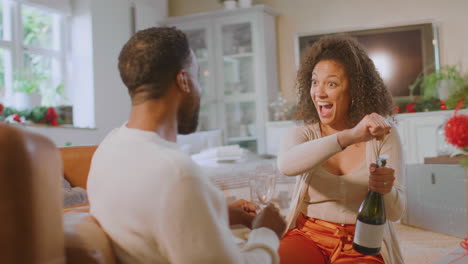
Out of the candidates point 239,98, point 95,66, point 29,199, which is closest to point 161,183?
point 29,199

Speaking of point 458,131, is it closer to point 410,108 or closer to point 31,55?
point 410,108

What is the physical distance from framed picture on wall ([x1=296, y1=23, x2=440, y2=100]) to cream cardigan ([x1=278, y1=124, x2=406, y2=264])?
4237 millimetres

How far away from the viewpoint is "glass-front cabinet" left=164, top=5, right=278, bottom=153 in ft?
19.9

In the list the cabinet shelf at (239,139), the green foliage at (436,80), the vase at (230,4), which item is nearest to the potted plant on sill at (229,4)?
the vase at (230,4)

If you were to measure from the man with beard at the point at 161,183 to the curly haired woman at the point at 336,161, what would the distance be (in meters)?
0.53

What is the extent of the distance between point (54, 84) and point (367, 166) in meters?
4.73

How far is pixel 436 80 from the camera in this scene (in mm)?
5484

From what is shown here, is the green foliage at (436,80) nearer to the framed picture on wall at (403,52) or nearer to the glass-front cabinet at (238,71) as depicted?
the framed picture on wall at (403,52)

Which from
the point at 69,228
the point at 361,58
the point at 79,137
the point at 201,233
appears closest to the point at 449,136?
the point at 361,58

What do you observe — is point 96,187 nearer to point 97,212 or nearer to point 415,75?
point 97,212

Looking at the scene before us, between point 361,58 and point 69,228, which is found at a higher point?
point 361,58

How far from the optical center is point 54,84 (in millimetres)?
5598

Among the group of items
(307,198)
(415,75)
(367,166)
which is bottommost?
(307,198)

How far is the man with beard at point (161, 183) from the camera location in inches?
30.0
